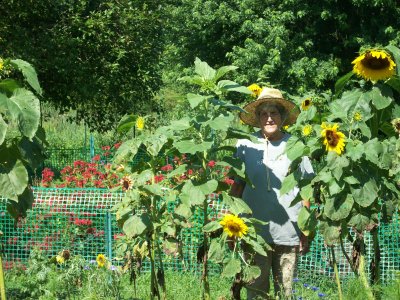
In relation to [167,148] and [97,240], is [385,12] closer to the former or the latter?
[97,240]

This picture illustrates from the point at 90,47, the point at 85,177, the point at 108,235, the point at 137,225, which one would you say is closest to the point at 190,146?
the point at 137,225

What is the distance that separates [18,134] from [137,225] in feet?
2.58

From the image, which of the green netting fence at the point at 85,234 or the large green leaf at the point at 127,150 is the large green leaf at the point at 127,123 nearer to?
the large green leaf at the point at 127,150

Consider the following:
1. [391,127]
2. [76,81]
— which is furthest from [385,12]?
[391,127]

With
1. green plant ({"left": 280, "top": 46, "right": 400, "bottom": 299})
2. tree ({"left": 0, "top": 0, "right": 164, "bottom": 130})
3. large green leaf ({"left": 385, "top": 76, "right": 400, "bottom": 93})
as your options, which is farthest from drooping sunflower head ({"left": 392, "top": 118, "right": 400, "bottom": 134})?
tree ({"left": 0, "top": 0, "right": 164, "bottom": 130})

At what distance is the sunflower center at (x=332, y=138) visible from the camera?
3453 millimetres

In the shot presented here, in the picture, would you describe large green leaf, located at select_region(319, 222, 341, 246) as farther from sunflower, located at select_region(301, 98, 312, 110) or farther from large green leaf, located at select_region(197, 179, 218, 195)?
sunflower, located at select_region(301, 98, 312, 110)

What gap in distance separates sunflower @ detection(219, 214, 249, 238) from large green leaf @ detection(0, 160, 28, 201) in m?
0.95

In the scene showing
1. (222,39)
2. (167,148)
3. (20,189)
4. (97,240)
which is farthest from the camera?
(222,39)

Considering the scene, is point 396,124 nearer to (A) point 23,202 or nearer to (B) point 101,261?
(A) point 23,202

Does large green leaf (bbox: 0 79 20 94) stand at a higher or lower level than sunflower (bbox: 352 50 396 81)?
lower

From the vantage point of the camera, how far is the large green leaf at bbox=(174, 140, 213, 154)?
11.6ft

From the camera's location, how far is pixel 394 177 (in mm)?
3770

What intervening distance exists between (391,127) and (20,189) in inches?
70.5
